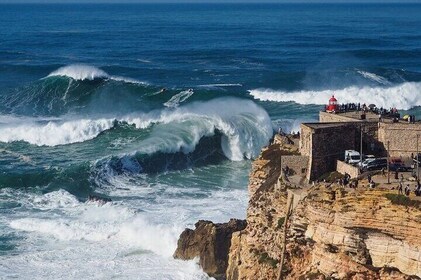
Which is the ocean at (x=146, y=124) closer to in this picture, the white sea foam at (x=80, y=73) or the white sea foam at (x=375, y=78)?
the white sea foam at (x=80, y=73)

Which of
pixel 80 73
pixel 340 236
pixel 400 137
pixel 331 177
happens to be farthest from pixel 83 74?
pixel 340 236

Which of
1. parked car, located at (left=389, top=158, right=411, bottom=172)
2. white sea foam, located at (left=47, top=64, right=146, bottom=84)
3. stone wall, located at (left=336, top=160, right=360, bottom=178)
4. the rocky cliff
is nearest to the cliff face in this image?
the rocky cliff

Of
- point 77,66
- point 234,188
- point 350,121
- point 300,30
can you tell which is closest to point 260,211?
point 350,121

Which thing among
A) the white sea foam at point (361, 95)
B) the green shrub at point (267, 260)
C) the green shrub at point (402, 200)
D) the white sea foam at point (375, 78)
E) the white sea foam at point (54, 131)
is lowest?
the white sea foam at point (361, 95)

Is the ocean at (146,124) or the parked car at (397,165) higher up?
the parked car at (397,165)

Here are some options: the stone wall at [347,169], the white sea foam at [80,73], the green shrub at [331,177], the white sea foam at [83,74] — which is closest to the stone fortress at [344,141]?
the stone wall at [347,169]

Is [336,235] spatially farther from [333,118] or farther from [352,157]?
[333,118]
